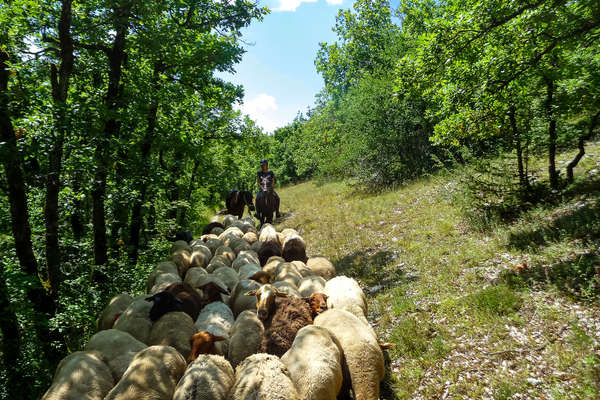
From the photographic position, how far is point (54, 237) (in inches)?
201

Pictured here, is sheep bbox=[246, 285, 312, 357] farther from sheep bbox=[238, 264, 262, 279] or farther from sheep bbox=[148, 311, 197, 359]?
sheep bbox=[238, 264, 262, 279]

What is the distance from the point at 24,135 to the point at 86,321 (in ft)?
12.2

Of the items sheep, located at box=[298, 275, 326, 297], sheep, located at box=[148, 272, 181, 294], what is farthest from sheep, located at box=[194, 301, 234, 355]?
sheep, located at box=[148, 272, 181, 294]

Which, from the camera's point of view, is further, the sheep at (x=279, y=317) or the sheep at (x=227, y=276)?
the sheep at (x=227, y=276)

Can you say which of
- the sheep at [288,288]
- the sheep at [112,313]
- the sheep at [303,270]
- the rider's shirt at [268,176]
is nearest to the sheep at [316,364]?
the sheep at [288,288]

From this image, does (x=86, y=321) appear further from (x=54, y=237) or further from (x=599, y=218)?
(x=599, y=218)

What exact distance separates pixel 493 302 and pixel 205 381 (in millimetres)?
4378

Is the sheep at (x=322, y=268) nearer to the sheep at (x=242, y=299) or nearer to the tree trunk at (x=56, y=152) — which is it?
the sheep at (x=242, y=299)

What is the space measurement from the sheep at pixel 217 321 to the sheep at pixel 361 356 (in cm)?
159

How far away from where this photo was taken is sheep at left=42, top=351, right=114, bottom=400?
3.00 metres

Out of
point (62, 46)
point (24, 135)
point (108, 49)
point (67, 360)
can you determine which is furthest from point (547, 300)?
point (108, 49)

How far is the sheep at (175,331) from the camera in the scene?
400 cm

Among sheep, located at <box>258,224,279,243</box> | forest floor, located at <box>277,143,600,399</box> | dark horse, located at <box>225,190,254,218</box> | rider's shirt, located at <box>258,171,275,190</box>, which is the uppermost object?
rider's shirt, located at <box>258,171,275,190</box>

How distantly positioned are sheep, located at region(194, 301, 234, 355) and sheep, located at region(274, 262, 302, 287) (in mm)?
1407
